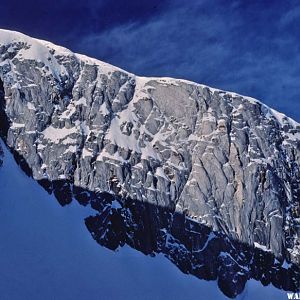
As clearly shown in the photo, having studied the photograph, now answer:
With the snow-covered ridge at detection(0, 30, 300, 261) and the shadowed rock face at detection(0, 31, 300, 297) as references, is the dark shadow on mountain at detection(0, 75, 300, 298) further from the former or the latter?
the snow-covered ridge at detection(0, 30, 300, 261)

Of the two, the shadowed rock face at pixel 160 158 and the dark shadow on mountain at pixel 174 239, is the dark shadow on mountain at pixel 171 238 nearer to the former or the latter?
the dark shadow on mountain at pixel 174 239

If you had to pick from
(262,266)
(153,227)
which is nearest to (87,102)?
(153,227)

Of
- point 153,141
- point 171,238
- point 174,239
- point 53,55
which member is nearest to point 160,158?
point 153,141

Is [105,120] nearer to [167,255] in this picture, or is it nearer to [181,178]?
[181,178]

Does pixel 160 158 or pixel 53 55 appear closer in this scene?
pixel 160 158

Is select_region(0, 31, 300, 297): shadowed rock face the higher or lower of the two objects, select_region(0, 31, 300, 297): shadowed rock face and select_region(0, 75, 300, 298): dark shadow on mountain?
the higher

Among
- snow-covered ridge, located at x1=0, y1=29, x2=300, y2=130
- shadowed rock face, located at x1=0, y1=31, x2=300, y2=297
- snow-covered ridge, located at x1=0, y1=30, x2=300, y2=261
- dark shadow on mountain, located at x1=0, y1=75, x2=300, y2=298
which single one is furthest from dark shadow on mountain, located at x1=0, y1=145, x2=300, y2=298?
snow-covered ridge, located at x1=0, y1=29, x2=300, y2=130

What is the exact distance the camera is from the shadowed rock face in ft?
497

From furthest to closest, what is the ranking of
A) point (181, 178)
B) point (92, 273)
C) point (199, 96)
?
point (199, 96)
point (181, 178)
point (92, 273)

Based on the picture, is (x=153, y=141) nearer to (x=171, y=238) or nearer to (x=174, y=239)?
(x=171, y=238)

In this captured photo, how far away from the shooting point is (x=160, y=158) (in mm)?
165125

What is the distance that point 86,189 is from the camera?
152000 millimetres

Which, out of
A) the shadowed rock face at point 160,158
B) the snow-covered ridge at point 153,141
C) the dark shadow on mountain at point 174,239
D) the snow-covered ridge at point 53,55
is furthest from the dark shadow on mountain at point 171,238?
the snow-covered ridge at point 53,55

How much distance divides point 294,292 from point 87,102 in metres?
67.1
